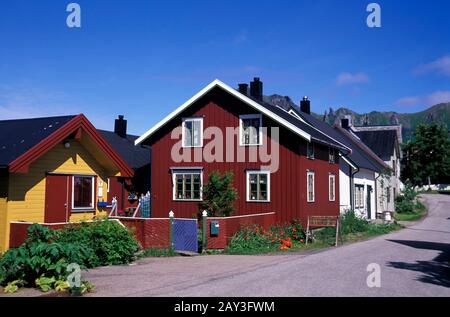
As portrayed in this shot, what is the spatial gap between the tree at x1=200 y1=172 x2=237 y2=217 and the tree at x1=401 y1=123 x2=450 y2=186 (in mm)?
55423

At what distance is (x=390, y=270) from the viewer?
1266 cm

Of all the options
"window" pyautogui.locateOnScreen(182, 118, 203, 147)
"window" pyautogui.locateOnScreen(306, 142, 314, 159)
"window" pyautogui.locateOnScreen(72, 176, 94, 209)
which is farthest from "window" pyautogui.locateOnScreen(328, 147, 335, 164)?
"window" pyautogui.locateOnScreen(72, 176, 94, 209)

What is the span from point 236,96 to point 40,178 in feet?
34.8

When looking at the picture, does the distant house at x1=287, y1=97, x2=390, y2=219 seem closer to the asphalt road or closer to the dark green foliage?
the asphalt road

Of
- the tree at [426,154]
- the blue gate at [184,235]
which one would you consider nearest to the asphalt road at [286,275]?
the blue gate at [184,235]

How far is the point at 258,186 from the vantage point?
23.0 m

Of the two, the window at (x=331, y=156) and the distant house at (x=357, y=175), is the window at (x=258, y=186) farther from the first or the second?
the distant house at (x=357, y=175)

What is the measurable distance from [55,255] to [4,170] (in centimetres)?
538

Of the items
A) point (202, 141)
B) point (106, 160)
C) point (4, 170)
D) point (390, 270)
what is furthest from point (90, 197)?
point (390, 270)

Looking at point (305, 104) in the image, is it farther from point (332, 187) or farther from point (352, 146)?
point (332, 187)

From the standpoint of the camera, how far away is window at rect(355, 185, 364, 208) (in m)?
32.1

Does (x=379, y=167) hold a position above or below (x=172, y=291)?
above

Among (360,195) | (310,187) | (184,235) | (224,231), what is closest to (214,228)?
(224,231)
